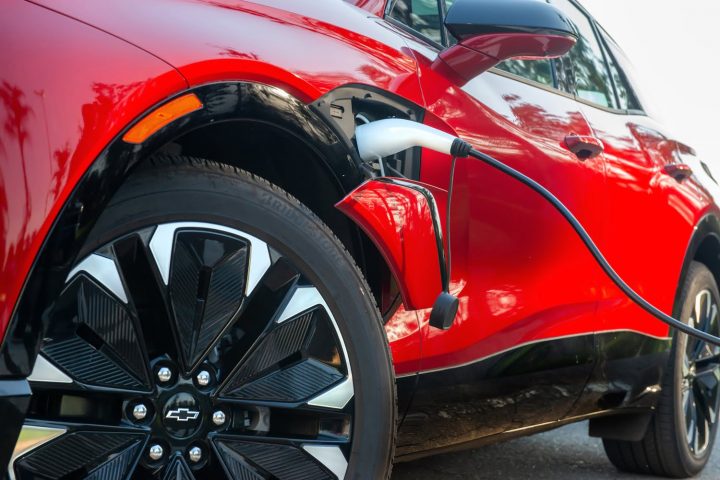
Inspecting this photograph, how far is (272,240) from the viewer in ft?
5.83

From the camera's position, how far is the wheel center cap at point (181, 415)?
167 cm

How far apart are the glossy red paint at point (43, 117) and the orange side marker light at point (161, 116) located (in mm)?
29

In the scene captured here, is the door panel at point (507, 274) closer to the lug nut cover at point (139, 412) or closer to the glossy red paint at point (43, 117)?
the lug nut cover at point (139, 412)

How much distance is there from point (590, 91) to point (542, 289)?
3.30ft

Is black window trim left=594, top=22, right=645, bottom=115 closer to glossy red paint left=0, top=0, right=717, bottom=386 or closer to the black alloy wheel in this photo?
glossy red paint left=0, top=0, right=717, bottom=386

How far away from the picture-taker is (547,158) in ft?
8.46

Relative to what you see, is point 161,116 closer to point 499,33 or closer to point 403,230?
point 403,230

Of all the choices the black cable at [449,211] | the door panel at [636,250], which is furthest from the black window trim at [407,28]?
the door panel at [636,250]

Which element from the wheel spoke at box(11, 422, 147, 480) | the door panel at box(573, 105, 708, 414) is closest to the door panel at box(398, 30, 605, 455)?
the door panel at box(573, 105, 708, 414)

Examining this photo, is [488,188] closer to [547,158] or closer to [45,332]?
[547,158]

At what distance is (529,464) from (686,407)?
625 mm

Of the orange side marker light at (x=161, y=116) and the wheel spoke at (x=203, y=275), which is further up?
the orange side marker light at (x=161, y=116)

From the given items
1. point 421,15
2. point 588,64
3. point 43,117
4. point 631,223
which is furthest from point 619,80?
point 43,117

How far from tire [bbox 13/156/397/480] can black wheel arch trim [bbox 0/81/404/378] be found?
7 centimetres
